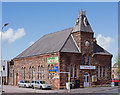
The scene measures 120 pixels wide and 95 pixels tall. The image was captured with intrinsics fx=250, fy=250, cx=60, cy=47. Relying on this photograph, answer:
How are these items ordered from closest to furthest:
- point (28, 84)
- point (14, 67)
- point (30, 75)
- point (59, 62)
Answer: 1. point (59, 62)
2. point (28, 84)
3. point (30, 75)
4. point (14, 67)

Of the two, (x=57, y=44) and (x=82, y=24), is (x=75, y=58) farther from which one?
(x=82, y=24)


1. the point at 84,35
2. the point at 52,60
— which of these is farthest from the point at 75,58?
the point at 84,35

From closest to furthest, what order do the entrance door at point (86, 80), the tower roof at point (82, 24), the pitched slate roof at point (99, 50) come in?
the entrance door at point (86, 80) < the tower roof at point (82, 24) < the pitched slate roof at point (99, 50)

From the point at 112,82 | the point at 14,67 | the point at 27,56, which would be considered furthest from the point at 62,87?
the point at 14,67

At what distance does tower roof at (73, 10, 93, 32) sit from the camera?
157ft

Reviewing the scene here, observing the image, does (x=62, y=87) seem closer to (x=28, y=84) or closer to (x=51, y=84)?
(x=51, y=84)

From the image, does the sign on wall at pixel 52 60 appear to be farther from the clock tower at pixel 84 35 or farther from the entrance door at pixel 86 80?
the entrance door at pixel 86 80

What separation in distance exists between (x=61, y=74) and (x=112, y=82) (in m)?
11.6

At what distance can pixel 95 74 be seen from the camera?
49.0 metres

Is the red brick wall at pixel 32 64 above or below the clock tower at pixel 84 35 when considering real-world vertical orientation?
below

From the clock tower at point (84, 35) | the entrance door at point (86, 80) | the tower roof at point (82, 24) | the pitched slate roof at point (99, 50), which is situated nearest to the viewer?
the clock tower at point (84, 35)

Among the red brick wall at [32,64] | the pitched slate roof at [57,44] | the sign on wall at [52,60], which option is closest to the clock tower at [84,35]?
the pitched slate roof at [57,44]

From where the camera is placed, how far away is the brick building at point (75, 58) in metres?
45.2

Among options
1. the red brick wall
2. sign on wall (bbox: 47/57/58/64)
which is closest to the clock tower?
sign on wall (bbox: 47/57/58/64)
